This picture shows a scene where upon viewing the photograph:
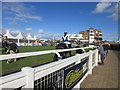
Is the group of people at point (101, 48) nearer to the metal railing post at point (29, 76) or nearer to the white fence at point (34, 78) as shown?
the white fence at point (34, 78)

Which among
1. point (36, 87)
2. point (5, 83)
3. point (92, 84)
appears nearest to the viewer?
point (5, 83)

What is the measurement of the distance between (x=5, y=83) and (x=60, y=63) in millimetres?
1399

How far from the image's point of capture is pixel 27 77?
58.2 inches

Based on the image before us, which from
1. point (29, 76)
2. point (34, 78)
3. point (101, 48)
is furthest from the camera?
point (101, 48)

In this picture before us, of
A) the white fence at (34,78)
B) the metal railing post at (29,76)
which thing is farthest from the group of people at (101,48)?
the metal railing post at (29,76)

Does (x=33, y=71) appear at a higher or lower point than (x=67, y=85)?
higher

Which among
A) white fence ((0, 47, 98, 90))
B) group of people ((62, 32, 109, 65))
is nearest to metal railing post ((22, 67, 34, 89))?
white fence ((0, 47, 98, 90))

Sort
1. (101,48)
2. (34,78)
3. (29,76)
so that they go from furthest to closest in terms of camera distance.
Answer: (101,48) < (34,78) < (29,76)

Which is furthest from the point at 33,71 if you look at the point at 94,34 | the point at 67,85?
the point at 94,34

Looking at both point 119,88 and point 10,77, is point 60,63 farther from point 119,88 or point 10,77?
point 119,88

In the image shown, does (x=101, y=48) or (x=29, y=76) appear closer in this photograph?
(x=29, y=76)

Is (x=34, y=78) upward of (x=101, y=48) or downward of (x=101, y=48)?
downward

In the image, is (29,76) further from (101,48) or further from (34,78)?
(101,48)

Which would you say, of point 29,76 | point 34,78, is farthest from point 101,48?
point 29,76
